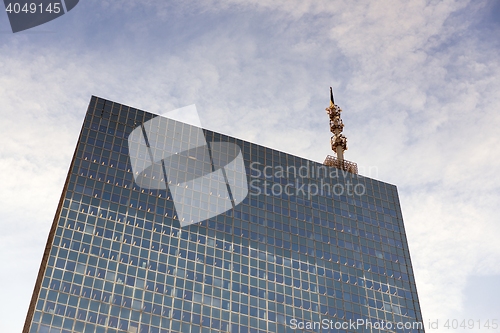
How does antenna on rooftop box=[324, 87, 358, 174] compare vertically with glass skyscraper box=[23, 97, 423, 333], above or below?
above

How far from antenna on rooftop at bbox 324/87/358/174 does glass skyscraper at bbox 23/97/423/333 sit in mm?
7191

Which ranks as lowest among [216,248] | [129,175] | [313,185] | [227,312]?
[227,312]

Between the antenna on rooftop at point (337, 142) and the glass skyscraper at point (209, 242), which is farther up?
the antenna on rooftop at point (337, 142)

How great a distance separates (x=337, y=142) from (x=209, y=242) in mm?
53336

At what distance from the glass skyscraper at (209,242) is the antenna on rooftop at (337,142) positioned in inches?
283

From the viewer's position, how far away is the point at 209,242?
370 ft

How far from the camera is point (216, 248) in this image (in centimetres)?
11281

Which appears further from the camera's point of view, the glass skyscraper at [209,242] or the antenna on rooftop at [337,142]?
the antenna on rooftop at [337,142]

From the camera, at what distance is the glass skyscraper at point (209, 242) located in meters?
98.9

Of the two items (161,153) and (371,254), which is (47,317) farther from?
(371,254)

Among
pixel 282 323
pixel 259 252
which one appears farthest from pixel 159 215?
pixel 282 323

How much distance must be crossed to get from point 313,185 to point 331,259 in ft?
56.8

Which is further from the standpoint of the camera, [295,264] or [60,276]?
[295,264]

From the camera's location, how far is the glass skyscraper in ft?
324
